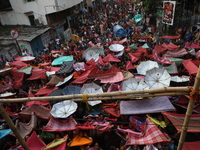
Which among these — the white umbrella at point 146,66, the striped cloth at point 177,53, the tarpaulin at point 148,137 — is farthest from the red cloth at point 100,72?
the striped cloth at point 177,53

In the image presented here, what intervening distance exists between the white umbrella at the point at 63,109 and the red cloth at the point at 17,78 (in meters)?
4.61

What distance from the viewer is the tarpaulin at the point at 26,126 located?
Result: 20.0 ft

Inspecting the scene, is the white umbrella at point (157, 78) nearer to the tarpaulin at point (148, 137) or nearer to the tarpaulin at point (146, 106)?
the tarpaulin at point (146, 106)

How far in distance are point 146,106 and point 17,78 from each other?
847 cm

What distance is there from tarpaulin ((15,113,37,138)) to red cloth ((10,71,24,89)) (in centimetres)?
424

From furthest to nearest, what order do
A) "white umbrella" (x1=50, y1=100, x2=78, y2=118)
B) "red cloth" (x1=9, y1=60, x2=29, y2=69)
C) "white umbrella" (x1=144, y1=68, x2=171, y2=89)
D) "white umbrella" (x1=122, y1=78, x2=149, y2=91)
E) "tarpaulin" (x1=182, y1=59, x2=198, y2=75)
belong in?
"red cloth" (x1=9, y1=60, x2=29, y2=69) < "tarpaulin" (x1=182, y1=59, x2=198, y2=75) < "white umbrella" (x1=144, y1=68, x2=171, y2=89) < "white umbrella" (x1=122, y1=78, x2=149, y2=91) < "white umbrella" (x1=50, y1=100, x2=78, y2=118)

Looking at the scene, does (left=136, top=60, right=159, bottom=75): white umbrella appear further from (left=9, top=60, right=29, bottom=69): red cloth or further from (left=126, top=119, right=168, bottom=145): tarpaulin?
(left=9, top=60, right=29, bottom=69): red cloth

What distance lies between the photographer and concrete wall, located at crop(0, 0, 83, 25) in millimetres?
18859

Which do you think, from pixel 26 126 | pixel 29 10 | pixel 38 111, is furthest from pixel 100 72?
pixel 29 10

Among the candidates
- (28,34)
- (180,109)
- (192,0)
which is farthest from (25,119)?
(192,0)

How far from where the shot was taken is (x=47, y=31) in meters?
19.5

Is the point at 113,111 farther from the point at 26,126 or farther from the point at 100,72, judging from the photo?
the point at 26,126

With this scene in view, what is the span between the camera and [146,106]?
6.25m

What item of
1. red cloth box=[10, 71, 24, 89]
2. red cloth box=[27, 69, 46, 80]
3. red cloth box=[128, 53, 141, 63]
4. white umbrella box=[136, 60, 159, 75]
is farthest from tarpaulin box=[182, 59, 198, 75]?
red cloth box=[10, 71, 24, 89]
